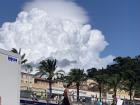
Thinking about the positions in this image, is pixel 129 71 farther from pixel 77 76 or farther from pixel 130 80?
pixel 77 76

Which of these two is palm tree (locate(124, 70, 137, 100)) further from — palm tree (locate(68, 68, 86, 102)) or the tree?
palm tree (locate(68, 68, 86, 102))

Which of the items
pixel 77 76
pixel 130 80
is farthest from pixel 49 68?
pixel 130 80

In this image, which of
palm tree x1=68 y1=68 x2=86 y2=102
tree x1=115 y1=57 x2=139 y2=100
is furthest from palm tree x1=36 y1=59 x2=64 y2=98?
tree x1=115 y1=57 x2=139 y2=100

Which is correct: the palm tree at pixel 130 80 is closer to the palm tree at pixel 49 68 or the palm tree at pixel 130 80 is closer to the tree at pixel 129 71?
the tree at pixel 129 71

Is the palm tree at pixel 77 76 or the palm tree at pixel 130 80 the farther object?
the palm tree at pixel 130 80

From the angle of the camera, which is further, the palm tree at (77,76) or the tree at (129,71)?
the tree at (129,71)

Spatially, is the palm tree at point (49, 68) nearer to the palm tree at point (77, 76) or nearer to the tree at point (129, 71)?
the palm tree at point (77, 76)

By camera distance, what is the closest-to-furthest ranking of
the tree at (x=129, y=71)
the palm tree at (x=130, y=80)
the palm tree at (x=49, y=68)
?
1. the palm tree at (x=49, y=68)
2. the palm tree at (x=130, y=80)
3. the tree at (x=129, y=71)

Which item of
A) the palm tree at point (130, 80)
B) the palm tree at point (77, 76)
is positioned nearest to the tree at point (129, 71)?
the palm tree at point (130, 80)

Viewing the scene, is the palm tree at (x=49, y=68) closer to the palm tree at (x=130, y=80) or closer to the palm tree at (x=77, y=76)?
the palm tree at (x=77, y=76)

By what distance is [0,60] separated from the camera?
12.2 meters

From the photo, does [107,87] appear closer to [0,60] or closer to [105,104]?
[105,104]

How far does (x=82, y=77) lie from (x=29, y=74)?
23.8 m

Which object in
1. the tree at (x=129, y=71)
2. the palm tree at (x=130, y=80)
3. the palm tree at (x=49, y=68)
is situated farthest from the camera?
the tree at (x=129, y=71)
